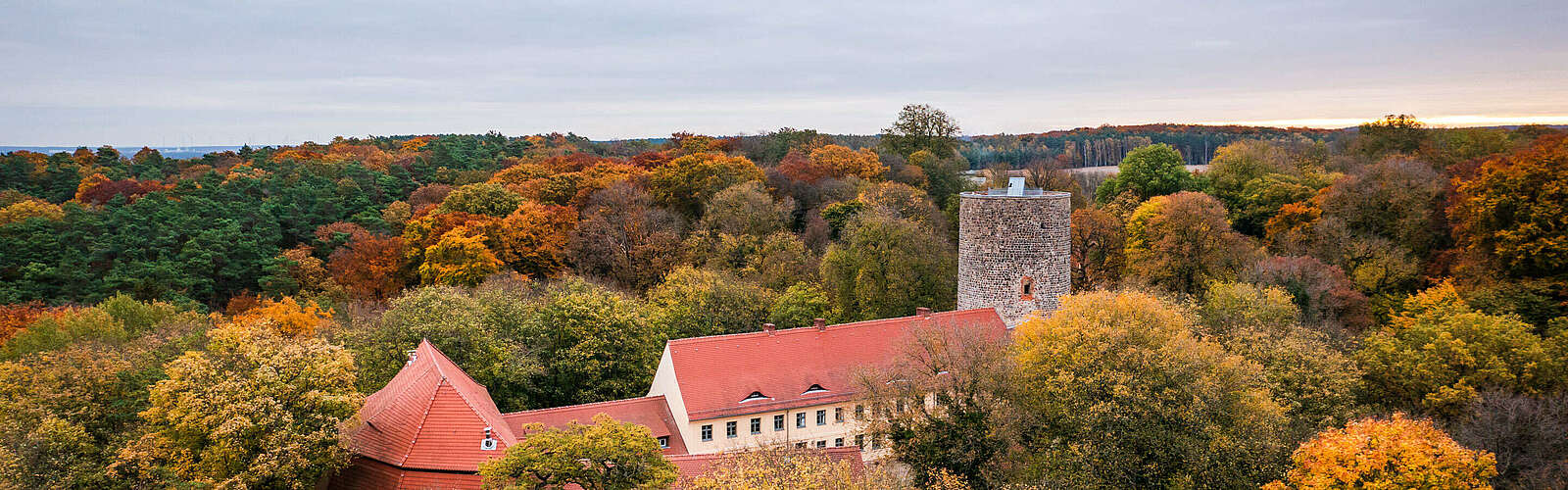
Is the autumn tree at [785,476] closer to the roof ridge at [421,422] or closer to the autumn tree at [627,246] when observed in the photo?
the roof ridge at [421,422]

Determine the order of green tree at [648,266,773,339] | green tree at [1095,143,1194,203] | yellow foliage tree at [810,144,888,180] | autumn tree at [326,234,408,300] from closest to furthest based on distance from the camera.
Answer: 1. green tree at [648,266,773,339]
2. autumn tree at [326,234,408,300]
3. green tree at [1095,143,1194,203]
4. yellow foliage tree at [810,144,888,180]

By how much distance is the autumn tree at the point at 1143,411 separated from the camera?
18.5 meters

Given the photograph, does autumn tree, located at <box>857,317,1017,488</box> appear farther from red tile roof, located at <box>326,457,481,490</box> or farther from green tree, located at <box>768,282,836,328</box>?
green tree, located at <box>768,282,836,328</box>

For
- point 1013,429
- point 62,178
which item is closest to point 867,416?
point 1013,429

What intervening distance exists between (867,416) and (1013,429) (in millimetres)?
3286

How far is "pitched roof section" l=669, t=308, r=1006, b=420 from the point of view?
24672 mm

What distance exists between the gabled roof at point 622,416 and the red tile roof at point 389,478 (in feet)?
12.1

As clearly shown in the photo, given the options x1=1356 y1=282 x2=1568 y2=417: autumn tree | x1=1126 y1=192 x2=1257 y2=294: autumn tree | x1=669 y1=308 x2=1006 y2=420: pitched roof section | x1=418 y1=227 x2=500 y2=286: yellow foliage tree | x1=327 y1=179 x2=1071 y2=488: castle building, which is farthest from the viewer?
x1=418 y1=227 x2=500 y2=286: yellow foliage tree

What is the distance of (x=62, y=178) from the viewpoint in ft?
193

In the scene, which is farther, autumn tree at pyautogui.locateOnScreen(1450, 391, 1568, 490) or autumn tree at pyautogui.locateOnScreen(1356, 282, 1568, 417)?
autumn tree at pyautogui.locateOnScreen(1356, 282, 1568, 417)

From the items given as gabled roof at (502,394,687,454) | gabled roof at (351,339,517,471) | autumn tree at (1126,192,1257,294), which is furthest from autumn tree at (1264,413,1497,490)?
autumn tree at (1126,192,1257,294)

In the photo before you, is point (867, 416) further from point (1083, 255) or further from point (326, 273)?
point (326, 273)

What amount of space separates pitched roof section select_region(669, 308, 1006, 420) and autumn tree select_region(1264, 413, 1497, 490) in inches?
369

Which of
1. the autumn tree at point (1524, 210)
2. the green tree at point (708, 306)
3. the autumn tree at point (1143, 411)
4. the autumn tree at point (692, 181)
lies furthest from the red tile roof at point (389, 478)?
the autumn tree at point (1524, 210)
